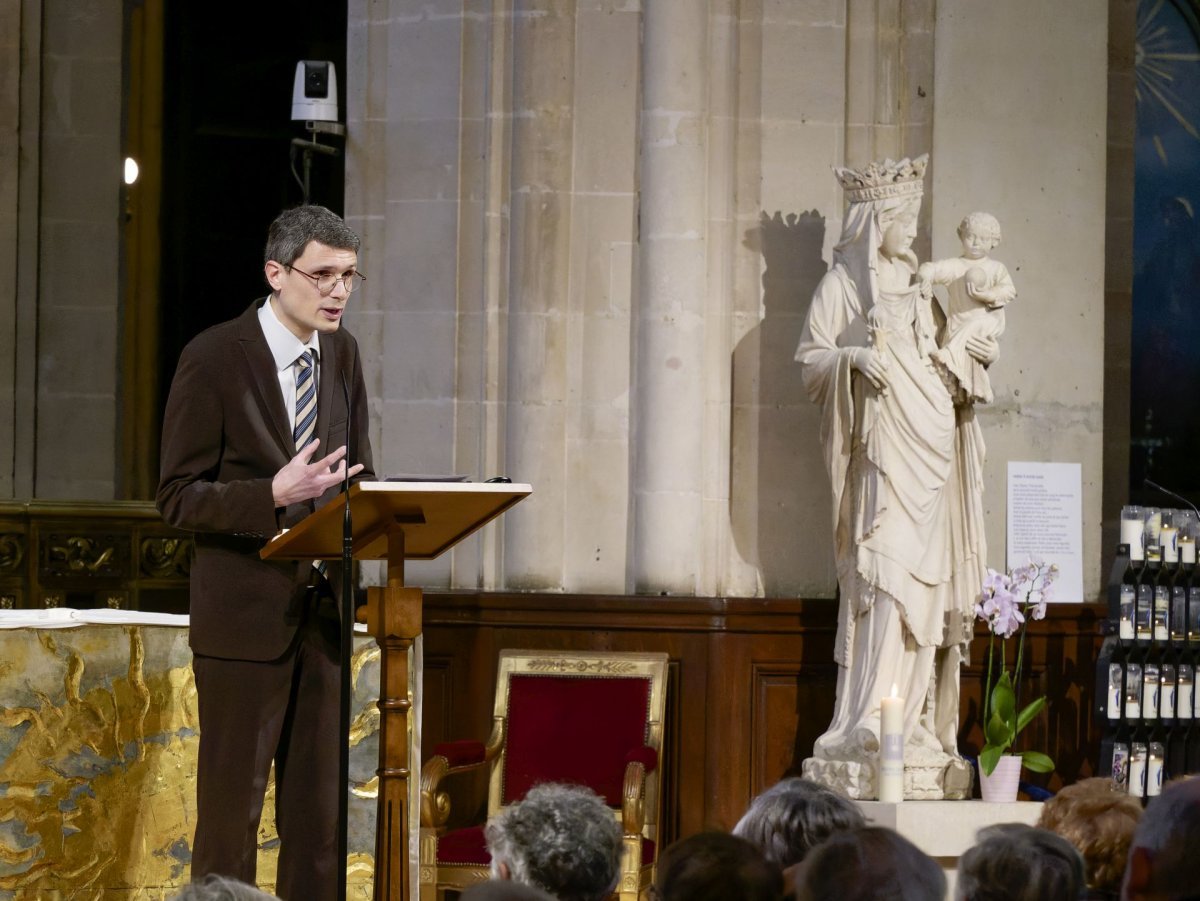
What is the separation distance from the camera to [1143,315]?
10.4 m

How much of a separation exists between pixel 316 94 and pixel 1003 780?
375cm

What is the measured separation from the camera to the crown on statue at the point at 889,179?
6.68m

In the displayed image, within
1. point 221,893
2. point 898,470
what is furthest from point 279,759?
point 898,470

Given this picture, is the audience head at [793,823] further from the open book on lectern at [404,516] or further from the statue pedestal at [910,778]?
the statue pedestal at [910,778]

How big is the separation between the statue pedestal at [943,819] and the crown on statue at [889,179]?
2055 millimetres

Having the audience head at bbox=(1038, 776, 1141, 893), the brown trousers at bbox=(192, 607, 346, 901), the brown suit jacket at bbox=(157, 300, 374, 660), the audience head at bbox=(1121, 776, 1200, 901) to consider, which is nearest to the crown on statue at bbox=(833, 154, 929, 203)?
the brown suit jacket at bbox=(157, 300, 374, 660)

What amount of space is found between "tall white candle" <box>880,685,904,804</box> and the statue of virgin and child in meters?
0.13

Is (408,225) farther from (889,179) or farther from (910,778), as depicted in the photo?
(910,778)

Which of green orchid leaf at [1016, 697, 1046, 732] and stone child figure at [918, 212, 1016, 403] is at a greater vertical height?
stone child figure at [918, 212, 1016, 403]

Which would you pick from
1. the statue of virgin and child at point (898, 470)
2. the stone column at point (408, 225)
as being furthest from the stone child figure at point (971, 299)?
the stone column at point (408, 225)

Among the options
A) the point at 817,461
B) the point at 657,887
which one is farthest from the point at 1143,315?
the point at 657,887

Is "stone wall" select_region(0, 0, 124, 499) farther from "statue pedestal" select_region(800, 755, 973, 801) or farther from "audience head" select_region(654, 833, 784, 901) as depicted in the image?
"audience head" select_region(654, 833, 784, 901)

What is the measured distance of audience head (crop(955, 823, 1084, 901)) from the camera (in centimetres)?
268

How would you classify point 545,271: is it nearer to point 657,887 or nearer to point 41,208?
point 41,208
